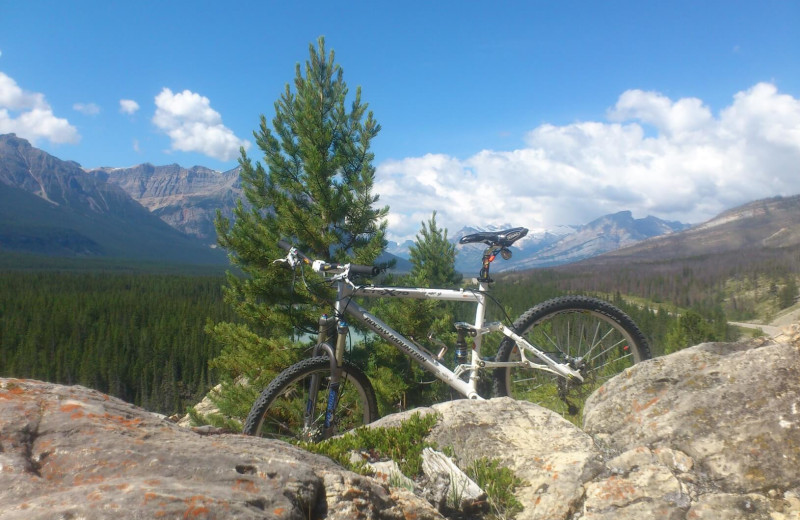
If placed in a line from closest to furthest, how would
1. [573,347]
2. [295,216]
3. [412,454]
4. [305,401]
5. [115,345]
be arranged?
[412,454]
[305,401]
[573,347]
[295,216]
[115,345]

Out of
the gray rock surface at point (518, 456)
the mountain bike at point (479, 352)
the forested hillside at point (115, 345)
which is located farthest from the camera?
the forested hillside at point (115, 345)

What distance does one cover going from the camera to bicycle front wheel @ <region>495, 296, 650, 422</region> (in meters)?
4.64

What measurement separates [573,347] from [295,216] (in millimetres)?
6643

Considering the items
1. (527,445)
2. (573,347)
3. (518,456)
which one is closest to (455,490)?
(518,456)

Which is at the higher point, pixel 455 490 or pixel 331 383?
pixel 331 383

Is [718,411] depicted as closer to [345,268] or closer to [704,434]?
[704,434]

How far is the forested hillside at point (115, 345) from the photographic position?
65312 millimetres

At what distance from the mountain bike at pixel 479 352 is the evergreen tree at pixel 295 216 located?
5261 mm

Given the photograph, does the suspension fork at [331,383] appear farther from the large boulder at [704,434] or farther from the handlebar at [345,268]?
the large boulder at [704,434]

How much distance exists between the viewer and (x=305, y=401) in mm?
4496

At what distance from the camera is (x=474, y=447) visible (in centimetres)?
330

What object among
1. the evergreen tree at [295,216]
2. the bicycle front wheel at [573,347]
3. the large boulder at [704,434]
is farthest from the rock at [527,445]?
the evergreen tree at [295,216]

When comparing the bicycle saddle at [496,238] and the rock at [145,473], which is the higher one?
the bicycle saddle at [496,238]

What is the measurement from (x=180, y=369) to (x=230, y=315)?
10.8 m
